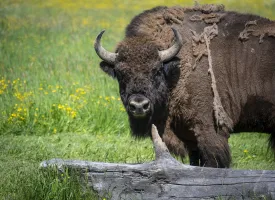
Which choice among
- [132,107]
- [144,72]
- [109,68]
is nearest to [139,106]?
[132,107]

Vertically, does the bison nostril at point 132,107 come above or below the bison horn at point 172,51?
below

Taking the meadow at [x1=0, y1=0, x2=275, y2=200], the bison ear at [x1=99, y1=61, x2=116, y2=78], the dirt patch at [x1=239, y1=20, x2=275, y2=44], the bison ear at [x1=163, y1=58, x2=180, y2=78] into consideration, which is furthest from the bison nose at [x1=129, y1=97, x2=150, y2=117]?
the dirt patch at [x1=239, y1=20, x2=275, y2=44]

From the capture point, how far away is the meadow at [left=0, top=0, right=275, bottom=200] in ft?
22.4

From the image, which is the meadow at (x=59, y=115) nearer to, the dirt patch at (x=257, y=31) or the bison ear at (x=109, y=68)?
the bison ear at (x=109, y=68)

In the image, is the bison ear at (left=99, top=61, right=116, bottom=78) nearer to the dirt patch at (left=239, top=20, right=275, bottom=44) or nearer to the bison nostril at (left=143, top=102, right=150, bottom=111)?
the bison nostril at (left=143, top=102, right=150, bottom=111)

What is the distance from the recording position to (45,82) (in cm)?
1275

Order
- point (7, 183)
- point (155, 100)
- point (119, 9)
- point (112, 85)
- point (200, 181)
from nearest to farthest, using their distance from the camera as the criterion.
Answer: point (200, 181) → point (7, 183) → point (155, 100) → point (112, 85) → point (119, 9)

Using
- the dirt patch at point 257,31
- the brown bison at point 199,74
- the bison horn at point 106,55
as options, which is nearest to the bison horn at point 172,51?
the brown bison at point 199,74

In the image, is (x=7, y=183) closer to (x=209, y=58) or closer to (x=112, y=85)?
(x=209, y=58)

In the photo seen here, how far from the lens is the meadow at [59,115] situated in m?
6.83

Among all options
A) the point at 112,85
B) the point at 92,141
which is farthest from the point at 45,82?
the point at 92,141

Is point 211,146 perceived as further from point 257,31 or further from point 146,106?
point 257,31

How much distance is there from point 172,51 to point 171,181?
7.22 feet

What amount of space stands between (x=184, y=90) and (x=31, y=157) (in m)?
2.68
